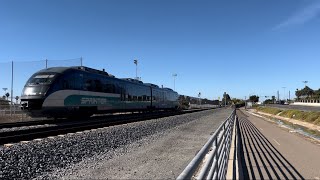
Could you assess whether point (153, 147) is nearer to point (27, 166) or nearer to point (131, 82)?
point (27, 166)

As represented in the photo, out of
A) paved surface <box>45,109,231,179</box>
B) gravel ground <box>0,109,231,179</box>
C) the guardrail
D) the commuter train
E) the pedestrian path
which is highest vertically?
the commuter train

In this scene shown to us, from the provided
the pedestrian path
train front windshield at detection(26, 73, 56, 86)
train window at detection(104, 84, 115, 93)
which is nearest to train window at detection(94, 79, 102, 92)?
train window at detection(104, 84, 115, 93)

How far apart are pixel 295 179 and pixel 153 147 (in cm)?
669

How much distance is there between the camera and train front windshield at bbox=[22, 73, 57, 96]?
85.0 ft

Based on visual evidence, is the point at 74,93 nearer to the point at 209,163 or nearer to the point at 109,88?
the point at 109,88

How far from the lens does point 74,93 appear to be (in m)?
28.6

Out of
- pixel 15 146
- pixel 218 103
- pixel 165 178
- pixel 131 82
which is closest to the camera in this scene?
pixel 165 178

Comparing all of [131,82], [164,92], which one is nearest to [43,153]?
[131,82]

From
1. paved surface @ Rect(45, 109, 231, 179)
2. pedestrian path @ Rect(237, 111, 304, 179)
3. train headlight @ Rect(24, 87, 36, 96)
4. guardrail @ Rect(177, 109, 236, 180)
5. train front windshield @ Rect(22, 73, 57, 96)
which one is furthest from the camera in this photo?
train headlight @ Rect(24, 87, 36, 96)

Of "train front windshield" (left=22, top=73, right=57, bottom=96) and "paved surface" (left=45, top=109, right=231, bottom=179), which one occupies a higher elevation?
"train front windshield" (left=22, top=73, right=57, bottom=96)

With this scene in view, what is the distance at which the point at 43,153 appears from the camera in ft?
41.0

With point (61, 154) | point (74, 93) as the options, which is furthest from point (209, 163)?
point (74, 93)

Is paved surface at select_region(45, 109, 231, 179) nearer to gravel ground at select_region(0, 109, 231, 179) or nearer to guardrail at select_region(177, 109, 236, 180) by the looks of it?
gravel ground at select_region(0, 109, 231, 179)

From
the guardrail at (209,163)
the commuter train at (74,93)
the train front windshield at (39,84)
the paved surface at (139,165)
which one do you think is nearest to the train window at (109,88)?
A: the commuter train at (74,93)
